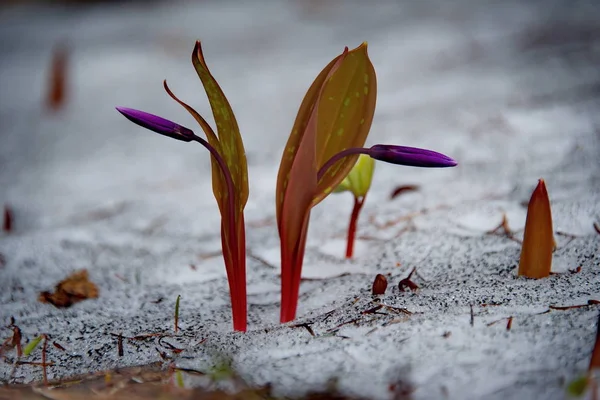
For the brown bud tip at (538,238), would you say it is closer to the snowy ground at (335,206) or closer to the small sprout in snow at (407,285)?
the snowy ground at (335,206)

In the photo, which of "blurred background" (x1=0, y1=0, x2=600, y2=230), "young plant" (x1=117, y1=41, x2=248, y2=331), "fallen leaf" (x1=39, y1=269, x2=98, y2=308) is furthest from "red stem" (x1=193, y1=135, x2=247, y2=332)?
"blurred background" (x1=0, y1=0, x2=600, y2=230)

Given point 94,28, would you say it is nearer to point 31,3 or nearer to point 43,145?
point 31,3

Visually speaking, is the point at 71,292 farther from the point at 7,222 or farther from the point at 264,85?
the point at 264,85

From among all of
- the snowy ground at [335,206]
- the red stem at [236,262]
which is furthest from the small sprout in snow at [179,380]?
the red stem at [236,262]

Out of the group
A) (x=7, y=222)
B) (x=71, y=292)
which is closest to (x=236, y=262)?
(x=71, y=292)

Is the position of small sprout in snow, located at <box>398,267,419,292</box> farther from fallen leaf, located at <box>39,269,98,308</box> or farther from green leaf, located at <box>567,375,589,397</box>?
fallen leaf, located at <box>39,269,98,308</box>

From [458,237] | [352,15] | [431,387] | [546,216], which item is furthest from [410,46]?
[431,387]

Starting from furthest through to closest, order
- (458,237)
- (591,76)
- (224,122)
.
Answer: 1. (591,76)
2. (458,237)
3. (224,122)
